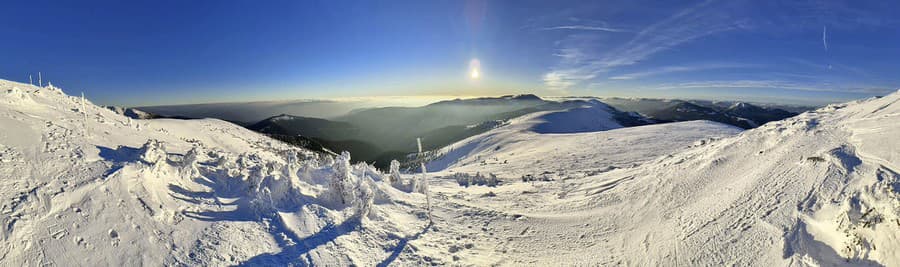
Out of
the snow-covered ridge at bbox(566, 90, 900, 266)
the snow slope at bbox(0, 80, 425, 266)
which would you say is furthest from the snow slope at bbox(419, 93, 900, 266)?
the snow slope at bbox(0, 80, 425, 266)

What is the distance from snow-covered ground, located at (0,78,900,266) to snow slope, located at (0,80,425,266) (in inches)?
1.5

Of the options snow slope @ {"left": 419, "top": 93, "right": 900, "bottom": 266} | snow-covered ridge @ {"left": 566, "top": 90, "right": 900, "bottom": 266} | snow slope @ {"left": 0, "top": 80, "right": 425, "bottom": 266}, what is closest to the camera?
snow slope @ {"left": 0, "top": 80, "right": 425, "bottom": 266}

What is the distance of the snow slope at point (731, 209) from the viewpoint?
729 cm

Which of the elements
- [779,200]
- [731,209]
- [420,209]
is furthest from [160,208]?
[779,200]

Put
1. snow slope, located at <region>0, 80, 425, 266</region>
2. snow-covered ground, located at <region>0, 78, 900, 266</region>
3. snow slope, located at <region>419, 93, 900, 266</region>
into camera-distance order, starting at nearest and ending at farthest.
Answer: snow slope, located at <region>0, 80, 425, 266</region> → snow-covered ground, located at <region>0, 78, 900, 266</region> → snow slope, located at <region>419, 93, 900, 266</region>

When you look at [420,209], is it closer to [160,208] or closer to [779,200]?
[160,208]

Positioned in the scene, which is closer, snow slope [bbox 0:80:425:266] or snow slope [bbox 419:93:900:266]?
snow slope [bbox 0:80:425:266]

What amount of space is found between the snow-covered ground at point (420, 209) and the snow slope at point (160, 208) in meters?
0.04

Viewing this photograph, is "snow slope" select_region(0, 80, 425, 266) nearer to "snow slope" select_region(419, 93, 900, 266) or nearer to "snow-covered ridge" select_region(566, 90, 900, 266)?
"snow slope" select_region(419, 93, 900, 266)

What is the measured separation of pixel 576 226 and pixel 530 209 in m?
2.30

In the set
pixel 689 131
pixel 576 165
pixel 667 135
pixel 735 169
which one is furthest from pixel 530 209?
pixel 689 131

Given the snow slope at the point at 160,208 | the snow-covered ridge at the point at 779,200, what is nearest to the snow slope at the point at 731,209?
the snow-covered ridge at the point at 779,200

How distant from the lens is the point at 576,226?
1136 centimetres

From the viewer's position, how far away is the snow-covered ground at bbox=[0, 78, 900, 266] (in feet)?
21.8
